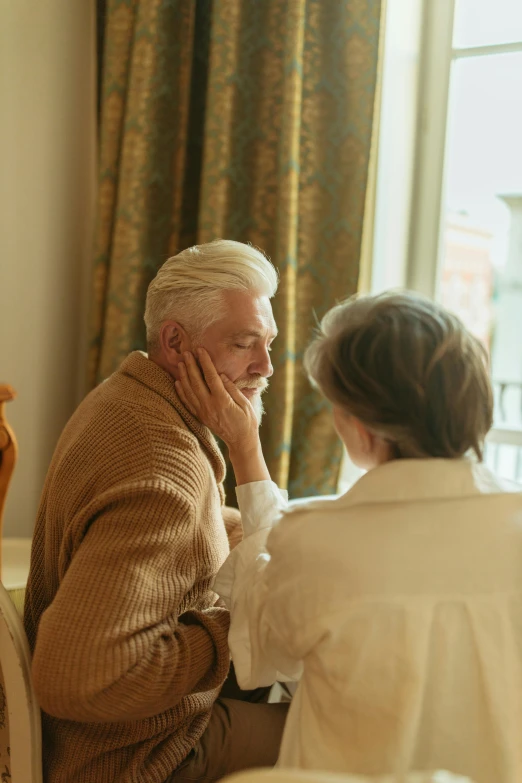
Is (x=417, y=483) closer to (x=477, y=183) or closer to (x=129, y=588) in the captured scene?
(x=129, y=588)

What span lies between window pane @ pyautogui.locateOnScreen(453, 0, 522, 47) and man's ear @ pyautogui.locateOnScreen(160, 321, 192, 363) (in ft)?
5.11

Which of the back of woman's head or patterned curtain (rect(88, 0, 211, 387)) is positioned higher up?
patterned curtain (rect(88, 0, 211, 387))

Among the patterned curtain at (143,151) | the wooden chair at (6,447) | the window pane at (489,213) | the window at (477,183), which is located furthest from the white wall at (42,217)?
the window pane at (489,213)

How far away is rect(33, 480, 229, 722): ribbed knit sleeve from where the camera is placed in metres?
1.14

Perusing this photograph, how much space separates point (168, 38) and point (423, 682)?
215 cm

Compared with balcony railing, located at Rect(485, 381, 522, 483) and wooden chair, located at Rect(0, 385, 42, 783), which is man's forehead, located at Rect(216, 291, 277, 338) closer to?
wooden chair, located at Rect(0, 385, 42, 783)

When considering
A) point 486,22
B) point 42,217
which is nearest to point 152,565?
point 42,217

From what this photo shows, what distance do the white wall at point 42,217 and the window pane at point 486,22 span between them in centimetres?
123

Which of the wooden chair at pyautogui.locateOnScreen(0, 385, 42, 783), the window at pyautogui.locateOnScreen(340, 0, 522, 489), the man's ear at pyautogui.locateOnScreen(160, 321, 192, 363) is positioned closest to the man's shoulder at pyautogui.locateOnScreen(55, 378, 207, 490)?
the man's ear at pyautogui.locateOnScreen(160, 321, 192, 363)

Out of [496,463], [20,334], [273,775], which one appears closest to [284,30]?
[20,334]

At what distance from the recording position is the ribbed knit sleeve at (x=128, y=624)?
1139 mm

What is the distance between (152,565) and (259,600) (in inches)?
7.2

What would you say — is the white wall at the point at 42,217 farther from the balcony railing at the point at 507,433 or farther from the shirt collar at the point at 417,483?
the shirt collar at the point at 417,483

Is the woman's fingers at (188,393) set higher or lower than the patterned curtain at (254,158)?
lower
